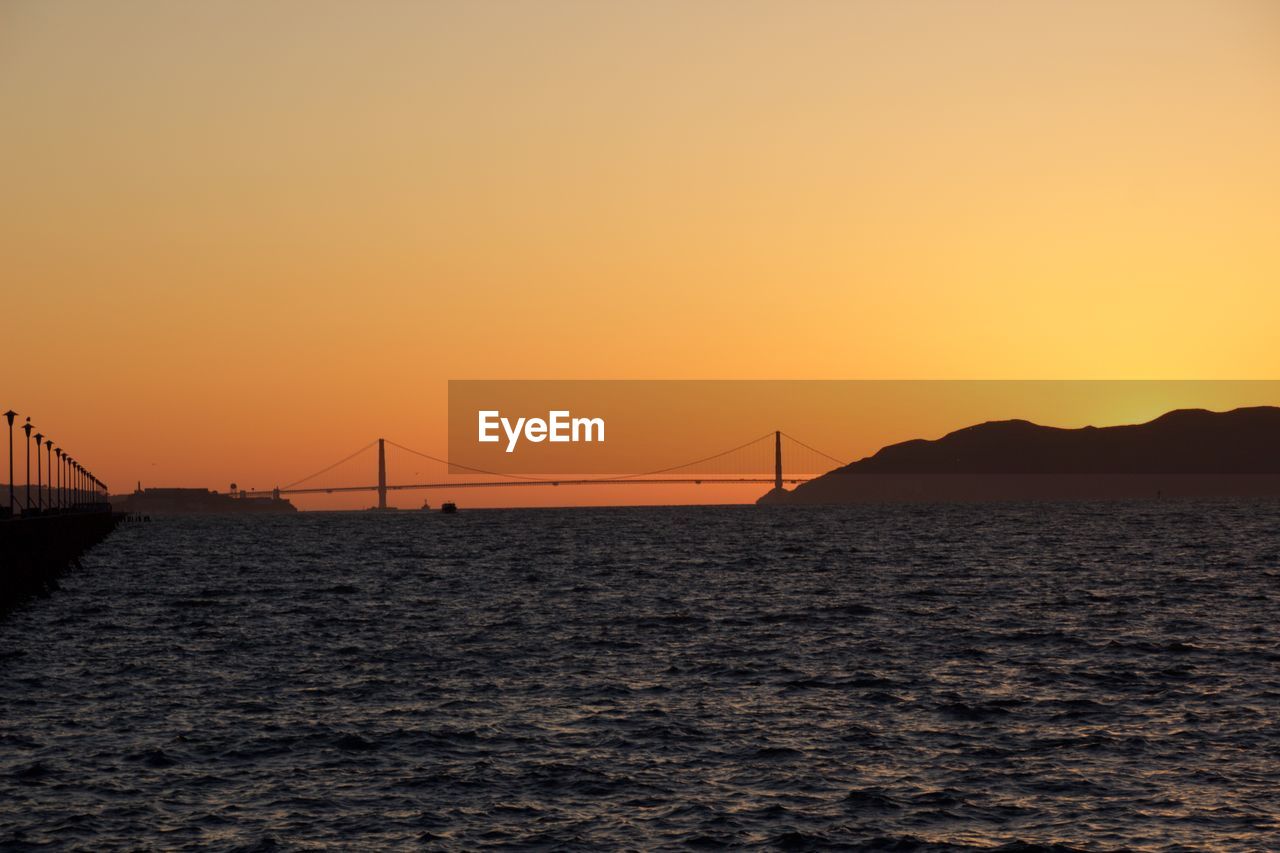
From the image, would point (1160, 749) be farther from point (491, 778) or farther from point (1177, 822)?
point (491, 778)

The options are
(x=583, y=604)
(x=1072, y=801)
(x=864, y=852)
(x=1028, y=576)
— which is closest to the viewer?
(x=864, y=852)

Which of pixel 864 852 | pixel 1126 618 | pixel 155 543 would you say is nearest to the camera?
pixel 864 852

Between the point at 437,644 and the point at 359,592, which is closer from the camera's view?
the point at 437,644

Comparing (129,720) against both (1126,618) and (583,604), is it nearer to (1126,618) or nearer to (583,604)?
(583,604)

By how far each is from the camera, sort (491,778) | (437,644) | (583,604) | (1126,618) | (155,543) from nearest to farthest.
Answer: (491,778), (437,644), (1126,618), (583,604), (155,543)

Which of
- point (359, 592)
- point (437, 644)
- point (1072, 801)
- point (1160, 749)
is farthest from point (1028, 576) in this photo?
point (1072, 801)

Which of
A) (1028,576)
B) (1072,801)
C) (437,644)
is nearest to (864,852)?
(1072,801)
